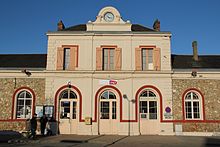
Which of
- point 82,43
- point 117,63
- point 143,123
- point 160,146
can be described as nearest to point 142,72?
point 117,63

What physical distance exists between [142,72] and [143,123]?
3.49 m

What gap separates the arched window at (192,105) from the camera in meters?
18.0

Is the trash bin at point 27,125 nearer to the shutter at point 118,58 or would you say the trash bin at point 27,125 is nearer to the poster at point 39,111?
the poster at point 39,111

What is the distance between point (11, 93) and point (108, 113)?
6.82 metres

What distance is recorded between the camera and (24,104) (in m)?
18.2

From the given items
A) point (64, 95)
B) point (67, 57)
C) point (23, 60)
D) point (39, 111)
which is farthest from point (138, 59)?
point (23, 60)

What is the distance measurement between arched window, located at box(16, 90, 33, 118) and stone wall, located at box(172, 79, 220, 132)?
32.7 feet

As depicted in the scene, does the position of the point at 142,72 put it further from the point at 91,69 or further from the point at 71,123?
the point at 71,123

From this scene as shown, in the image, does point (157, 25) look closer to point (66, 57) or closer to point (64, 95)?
point (66, 57)

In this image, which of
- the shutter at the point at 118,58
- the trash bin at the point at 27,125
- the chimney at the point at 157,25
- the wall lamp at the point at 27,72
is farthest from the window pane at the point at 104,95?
the chimney at the point at 157,25

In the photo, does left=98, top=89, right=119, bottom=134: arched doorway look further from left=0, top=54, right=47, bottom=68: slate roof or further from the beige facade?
left=0, top=54, right=47, bottom=68: slate roof

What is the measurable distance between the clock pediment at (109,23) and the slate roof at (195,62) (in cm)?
450

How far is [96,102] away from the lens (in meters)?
18.0

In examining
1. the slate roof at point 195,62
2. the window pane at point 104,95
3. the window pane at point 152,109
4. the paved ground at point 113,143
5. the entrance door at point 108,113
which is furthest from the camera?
the slate roof at point 195,62
